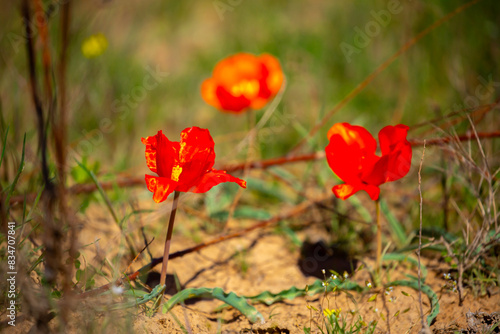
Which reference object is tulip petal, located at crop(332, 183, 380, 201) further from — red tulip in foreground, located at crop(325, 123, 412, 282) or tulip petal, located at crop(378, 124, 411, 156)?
tulip petal, located at crop(378, 124, 411, 156)

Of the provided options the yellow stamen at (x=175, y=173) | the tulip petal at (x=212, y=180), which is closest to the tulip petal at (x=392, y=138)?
the tulip petal at (x=212, y=180)

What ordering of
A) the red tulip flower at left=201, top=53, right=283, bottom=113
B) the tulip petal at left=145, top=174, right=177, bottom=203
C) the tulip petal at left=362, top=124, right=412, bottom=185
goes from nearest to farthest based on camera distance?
the tulip petal at left=145, top=174, right=177, bottom=203, the tulip petal at left=362, top=124, right=412, bottom=185, the red tulip flower at left=201, top=53, right=283, bottom=113

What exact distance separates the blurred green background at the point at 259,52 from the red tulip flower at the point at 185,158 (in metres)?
0.96

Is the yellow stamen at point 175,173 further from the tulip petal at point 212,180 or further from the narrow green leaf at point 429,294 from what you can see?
the narrow green leaf at point 429,294

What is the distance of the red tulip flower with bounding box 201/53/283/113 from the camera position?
204cm

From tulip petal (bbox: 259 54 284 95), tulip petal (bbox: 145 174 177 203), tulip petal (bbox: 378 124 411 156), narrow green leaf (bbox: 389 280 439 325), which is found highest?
tulip petal (bbox: 259 54 284 95)

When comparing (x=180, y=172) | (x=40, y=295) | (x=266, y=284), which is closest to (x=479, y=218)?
(x=266, y=284)

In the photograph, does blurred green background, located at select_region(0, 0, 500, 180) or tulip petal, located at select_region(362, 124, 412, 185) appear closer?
tulip petal, located at select_region(362, 124, 412, 185)

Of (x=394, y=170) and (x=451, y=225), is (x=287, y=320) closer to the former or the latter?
(x=394, y=170)

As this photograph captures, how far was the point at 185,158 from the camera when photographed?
1.21 meters

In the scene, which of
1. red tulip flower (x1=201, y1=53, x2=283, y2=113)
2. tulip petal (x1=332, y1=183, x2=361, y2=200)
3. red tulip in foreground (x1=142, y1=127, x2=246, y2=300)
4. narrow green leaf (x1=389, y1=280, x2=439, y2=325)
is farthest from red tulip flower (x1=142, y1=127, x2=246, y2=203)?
red tulip flower (x1=201, y1=53, x2=283, y2=113)

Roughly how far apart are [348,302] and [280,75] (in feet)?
3.74

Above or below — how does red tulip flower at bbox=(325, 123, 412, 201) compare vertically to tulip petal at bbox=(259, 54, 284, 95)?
below

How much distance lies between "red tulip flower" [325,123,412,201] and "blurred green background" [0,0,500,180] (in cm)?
79
